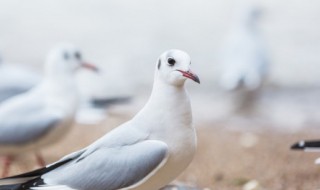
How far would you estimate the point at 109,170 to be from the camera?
264cm

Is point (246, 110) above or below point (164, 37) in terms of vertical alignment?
below

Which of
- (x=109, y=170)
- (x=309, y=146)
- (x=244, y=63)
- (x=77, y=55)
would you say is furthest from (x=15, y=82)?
(x=109, y=170)

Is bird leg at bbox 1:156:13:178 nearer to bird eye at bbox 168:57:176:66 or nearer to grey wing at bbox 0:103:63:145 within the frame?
grey wing at bbox 0:103:63:145

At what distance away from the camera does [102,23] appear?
9180 mm

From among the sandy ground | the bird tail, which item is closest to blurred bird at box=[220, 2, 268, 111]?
the sandy ground

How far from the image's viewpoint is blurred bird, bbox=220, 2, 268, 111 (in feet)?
19.5

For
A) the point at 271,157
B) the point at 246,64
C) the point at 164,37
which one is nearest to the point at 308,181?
the point at 271,157

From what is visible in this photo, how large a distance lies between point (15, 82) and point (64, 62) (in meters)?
0.72

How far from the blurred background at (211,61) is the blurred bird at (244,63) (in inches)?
0.7

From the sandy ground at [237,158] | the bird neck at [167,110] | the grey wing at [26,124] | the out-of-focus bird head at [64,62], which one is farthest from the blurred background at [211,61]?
the bird neck at [167,110]

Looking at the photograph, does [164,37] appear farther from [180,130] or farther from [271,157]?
[180,130]

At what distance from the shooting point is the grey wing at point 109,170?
2623 millimetres

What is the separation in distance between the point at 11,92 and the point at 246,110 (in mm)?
1941

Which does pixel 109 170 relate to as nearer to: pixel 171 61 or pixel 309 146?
pixel 171 61
